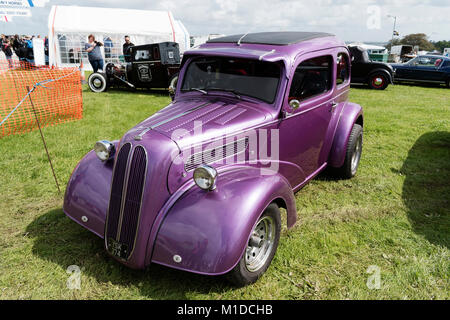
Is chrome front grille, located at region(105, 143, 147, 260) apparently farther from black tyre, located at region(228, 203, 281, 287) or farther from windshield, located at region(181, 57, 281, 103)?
windshield, located at region(181, 57, 281, 103)

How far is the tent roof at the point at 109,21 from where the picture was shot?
16695mm

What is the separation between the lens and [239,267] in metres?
2.45

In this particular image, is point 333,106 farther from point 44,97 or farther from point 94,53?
point 94,53

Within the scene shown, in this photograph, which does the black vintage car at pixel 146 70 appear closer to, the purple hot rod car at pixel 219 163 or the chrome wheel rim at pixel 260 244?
the purple hot rod car at pixel 219 163

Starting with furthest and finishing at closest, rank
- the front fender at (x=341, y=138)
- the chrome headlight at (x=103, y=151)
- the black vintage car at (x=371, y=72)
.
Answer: the black vintage car at (x=371, y=72) < the front fender at (x=341, y=138) < the chrome headlight at (x=103, y=151)

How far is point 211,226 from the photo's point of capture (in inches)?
90.1

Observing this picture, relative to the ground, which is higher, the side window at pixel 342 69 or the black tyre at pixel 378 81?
the side window at pixel 342 69

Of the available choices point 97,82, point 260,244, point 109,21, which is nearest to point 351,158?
point 260,244

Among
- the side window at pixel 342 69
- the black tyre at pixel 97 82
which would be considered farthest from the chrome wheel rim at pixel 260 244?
the black tyre at pixel 97 82

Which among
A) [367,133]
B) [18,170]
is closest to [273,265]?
[18,170]

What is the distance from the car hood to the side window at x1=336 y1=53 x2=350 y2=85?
69.2 inches

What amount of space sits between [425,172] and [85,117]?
723 centimetres

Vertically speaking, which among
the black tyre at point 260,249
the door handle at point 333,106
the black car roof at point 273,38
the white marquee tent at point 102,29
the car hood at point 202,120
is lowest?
the black tyre at point 260,249

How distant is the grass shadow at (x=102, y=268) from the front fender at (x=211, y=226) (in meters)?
0.35
